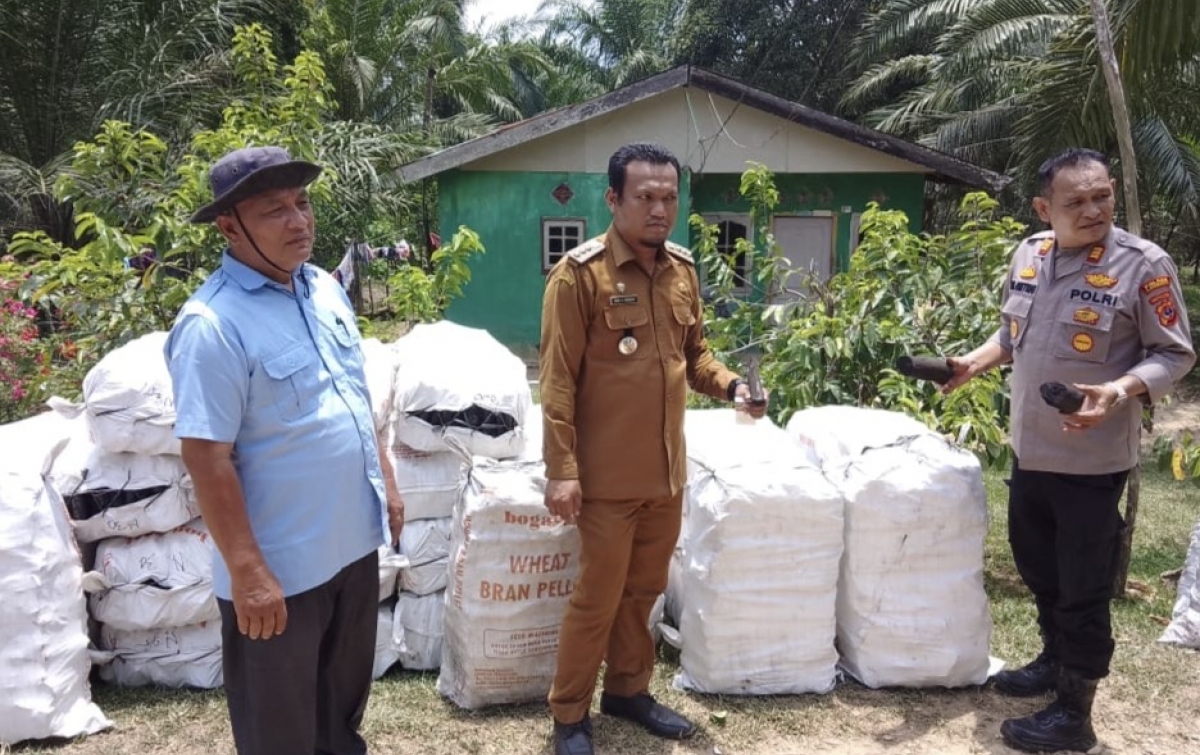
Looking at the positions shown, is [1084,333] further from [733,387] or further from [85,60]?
[85,60]

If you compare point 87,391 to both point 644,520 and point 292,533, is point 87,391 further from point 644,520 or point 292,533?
point 644,520

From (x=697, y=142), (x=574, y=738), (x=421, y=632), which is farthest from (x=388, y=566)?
(x=697, y=142)

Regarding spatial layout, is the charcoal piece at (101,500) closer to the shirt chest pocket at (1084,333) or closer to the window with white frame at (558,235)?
the shirt chest pocket at (1084,333)

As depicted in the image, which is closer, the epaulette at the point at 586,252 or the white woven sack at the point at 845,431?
the epaulette at the point at 586,252

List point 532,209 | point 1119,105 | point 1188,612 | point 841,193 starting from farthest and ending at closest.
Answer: point 841,193
point 532,209
point 1119,105
point 1188,612

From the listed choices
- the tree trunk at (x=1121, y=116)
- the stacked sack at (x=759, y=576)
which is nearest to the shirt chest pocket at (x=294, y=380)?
the stacked sack at (x=759, y=576)

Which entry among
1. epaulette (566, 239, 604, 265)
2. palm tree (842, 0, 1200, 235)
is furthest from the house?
epaulette (566, 239, 604, 265)

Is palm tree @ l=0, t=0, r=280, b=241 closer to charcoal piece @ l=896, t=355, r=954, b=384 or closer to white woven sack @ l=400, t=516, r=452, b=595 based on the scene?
white woven sack @ l=400, t=516, r=452, b=595

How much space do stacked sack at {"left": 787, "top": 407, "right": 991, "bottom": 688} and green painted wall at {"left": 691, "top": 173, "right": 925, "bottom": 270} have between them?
30.0 feet

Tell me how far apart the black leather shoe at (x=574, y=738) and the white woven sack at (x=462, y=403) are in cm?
98

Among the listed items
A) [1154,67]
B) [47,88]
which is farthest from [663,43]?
[1154,67]

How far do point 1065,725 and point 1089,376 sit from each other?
114 cm

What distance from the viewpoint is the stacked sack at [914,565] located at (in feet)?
10.7

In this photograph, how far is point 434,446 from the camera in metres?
3.42
